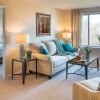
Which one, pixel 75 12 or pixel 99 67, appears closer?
pixel 99 67

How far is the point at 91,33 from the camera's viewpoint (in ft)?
23.2

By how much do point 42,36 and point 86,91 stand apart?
386 cm

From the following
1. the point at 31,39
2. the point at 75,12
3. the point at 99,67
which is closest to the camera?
the point at 31,39

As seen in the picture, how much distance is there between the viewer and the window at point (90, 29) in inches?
273

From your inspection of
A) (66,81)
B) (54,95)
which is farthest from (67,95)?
(66,81)

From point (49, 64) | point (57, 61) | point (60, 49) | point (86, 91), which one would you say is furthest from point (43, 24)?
point (86, 91)

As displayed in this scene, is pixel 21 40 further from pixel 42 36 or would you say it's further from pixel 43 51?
pixel 42 36

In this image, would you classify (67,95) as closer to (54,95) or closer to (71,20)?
(54,95)

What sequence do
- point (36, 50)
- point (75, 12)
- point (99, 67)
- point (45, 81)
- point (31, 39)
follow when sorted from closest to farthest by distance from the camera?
point (45, 81) < point (36, 50) < point (31, 39) < point (99, 67) < point (75, 12)

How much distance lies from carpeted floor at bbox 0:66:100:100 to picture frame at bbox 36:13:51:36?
177cm

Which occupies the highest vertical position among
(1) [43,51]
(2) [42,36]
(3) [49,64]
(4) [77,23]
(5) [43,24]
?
(4) [77,23]

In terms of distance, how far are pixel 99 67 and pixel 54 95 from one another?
2963mm

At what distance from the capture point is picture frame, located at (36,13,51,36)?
5.83 metres

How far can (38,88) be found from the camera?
3951 mm
